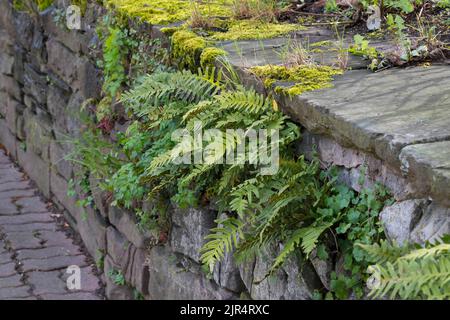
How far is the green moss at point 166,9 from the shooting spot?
4.32m

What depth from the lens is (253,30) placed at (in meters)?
4.04

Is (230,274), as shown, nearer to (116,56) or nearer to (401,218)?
(401,218)

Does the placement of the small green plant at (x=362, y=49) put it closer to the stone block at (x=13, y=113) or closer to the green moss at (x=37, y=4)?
the green moss at (x=37, y=4)

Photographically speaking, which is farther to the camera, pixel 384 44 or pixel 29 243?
pixel 29 243

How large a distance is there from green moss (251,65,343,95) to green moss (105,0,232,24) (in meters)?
1.03

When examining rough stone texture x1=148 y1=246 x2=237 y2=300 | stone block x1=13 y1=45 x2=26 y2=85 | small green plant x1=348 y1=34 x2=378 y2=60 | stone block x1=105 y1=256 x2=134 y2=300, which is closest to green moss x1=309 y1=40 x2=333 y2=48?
small green plant x1=348 y1=34 x2=378 y2=60

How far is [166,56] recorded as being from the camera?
13.4ft

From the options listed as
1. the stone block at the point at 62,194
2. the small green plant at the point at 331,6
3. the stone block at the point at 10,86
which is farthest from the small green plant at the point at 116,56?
the stone block at the point at 10,86

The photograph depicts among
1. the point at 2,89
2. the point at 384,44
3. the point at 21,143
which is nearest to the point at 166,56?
the point at 384,44

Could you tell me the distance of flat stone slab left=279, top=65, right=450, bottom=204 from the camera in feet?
8.00

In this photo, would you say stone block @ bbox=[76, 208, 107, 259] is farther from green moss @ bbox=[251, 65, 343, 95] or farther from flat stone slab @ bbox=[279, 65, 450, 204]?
flat stone slab @ bbox=[279, 65, 450, 204]
